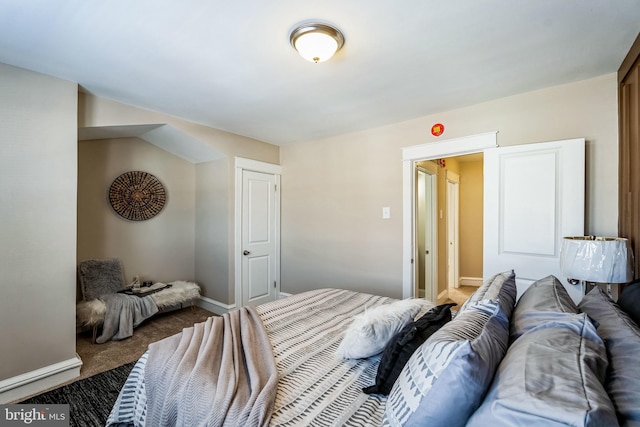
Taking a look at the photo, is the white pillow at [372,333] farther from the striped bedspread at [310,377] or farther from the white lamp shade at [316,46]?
the white lamp shade at [316,46]

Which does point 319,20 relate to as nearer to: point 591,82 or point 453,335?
point 453,335

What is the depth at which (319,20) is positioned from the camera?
1.58m

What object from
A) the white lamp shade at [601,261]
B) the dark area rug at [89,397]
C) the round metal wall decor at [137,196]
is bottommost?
the dark area rug at [89,397]

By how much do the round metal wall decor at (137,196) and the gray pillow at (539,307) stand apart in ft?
13.7

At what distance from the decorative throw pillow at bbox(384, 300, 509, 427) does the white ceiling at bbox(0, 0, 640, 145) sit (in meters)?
1.57

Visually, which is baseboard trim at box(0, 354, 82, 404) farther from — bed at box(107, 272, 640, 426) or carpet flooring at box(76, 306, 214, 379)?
bed at box(107, 272, 640, 426)

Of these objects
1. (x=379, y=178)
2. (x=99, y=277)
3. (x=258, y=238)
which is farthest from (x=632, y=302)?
(x=99, y=277)

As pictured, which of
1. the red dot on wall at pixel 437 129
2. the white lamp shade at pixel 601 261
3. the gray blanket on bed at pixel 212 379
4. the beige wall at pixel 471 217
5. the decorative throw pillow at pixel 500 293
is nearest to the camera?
the gray blanket on bed at pixel 212 379

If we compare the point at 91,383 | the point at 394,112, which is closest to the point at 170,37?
the point at 394,112

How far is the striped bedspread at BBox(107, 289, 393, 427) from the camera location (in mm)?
1022

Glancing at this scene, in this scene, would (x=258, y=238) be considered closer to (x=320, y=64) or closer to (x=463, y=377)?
(x=320, y=64)

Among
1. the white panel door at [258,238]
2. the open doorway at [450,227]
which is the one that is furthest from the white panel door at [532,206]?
the white panel door at [258,238]

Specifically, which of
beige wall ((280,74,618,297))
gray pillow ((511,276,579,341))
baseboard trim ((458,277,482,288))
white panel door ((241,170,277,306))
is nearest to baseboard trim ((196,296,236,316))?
white panel door ((241,170,277,306))

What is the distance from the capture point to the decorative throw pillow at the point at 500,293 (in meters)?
1.25
